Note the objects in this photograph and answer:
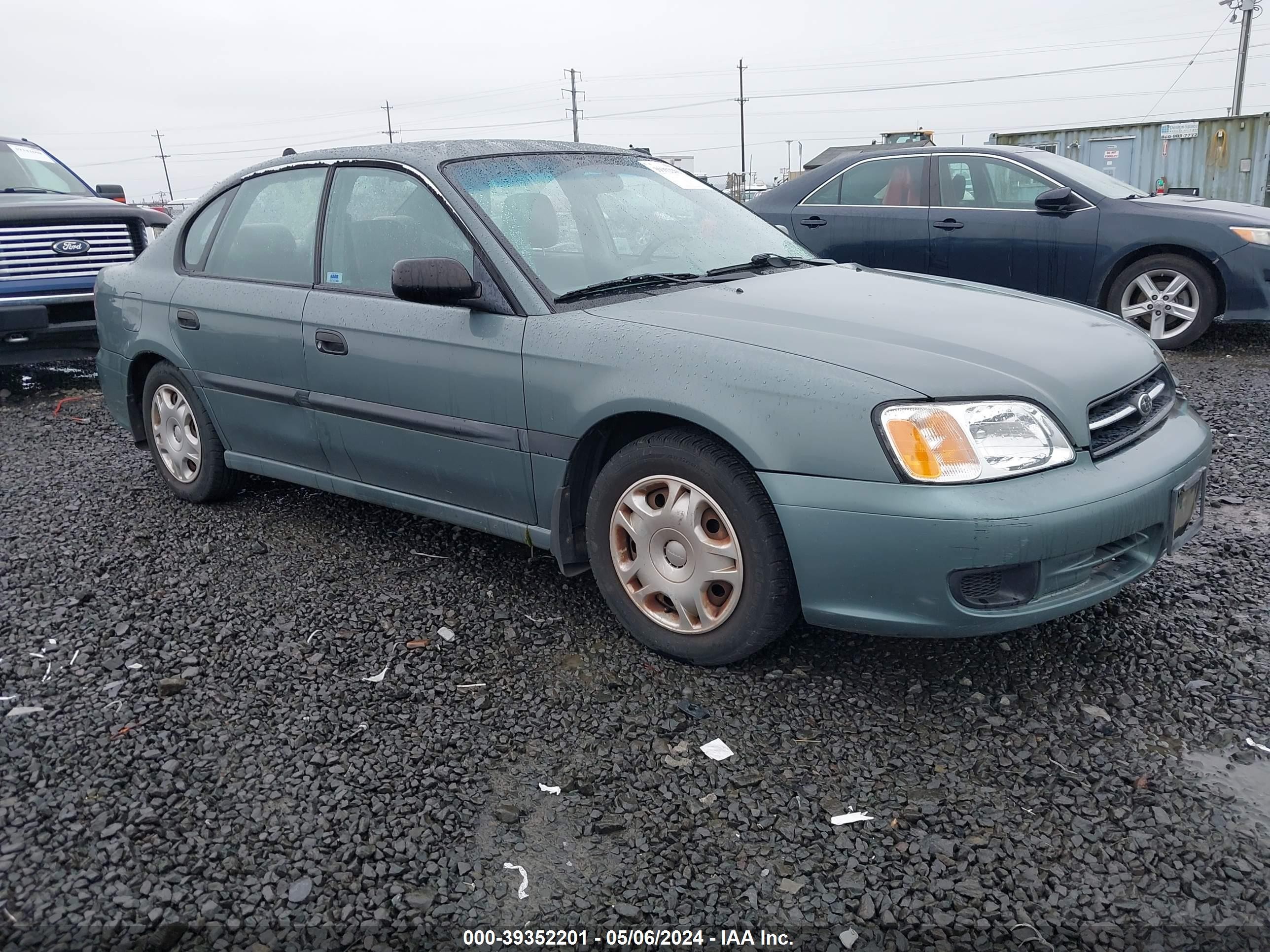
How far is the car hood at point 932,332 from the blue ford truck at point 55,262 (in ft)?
19.4

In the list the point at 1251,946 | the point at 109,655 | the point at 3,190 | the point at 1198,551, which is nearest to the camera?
the point at 1251,946

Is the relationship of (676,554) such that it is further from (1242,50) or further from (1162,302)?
(1242,50)

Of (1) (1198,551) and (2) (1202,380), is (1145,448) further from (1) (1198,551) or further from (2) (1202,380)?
(2) (1202,380)

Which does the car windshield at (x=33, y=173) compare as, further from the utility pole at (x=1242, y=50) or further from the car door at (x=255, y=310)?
the utility pole at (x=1242, y=50)

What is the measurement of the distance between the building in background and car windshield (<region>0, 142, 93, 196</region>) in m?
15.8

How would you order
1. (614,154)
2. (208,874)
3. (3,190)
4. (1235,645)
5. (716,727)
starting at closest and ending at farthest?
(208,874) < (716,727) < (1235,645) < (614,154) < (3,190)

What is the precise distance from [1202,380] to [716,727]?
17.4 feet

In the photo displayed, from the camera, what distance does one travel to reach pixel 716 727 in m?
2.79

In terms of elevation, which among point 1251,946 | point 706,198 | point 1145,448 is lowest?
point 1251,946

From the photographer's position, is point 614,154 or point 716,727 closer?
point 716,727

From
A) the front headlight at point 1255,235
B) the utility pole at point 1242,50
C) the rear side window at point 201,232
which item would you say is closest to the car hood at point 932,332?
the rear side window at point 201,232

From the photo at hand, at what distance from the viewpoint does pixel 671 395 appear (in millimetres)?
2885

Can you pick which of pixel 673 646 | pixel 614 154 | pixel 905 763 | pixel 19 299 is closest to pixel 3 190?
pixel 19 299

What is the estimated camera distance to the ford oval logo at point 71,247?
25.9 feet
